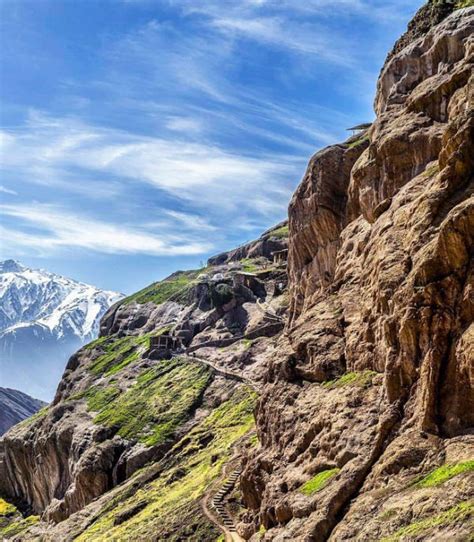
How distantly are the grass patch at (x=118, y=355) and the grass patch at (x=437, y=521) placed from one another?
119506 mm

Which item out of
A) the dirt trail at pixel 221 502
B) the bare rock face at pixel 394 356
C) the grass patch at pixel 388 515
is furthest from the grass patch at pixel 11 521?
the grass patch at pixel 388 515

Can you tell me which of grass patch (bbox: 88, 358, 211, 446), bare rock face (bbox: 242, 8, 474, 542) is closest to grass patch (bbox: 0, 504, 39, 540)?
grass patch (bbox: 88, 358, 211, 446)

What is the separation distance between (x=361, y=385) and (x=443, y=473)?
1091 centimetres

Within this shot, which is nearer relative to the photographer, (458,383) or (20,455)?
(458,383)

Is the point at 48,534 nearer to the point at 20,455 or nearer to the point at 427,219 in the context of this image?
the point at 20,455

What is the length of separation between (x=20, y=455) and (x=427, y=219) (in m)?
119

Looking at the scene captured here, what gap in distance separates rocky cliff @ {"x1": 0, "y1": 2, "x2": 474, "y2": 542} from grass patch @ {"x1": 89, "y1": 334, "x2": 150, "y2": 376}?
4903 centimetres

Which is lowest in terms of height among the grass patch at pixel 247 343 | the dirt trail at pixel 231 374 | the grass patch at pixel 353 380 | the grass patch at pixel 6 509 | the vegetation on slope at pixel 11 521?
the vegetation on slope at pixel 11 521

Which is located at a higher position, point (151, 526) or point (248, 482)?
point (248, 482)

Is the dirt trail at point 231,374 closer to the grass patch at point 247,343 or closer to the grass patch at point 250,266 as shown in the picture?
the grass patch at point 247,343

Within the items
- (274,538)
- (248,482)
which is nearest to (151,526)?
(248,482)

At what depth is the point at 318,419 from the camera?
37.2 metres

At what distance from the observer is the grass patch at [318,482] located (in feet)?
106

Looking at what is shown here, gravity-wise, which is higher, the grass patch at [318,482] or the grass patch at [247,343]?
the grass patch at [247,343]
